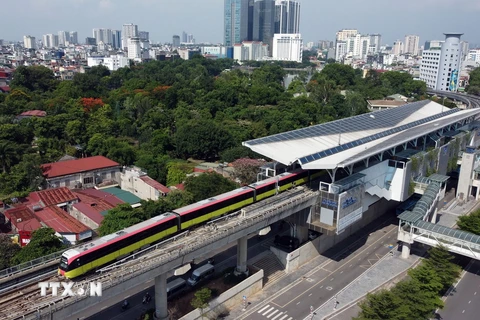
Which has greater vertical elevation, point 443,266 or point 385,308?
point 385,308

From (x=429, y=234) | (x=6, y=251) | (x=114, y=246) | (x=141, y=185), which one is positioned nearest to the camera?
(x=114, y=246)

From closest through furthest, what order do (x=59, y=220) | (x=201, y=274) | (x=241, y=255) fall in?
1. (x=201, y=274)
2. (x=241, y=255)
3. (x=59, y=220)

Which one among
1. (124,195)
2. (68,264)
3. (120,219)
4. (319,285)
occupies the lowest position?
(319,285)

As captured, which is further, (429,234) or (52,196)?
(52,196)

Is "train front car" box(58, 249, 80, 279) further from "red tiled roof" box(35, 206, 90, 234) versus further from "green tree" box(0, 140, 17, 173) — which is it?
"green tree" box(0, 140, 17, 173)

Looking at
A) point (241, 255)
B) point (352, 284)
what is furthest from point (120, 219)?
point (352, 284)

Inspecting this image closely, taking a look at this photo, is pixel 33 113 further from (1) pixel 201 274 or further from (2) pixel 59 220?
(1) pixel 201 274

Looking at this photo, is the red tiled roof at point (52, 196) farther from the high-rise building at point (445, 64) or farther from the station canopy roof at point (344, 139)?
the high-rise building at point (445, 64)
